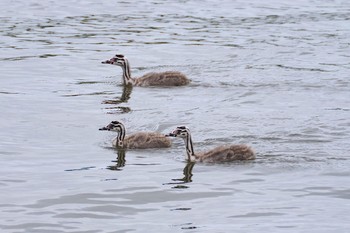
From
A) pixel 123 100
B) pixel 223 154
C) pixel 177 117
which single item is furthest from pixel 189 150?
pixel 123 100

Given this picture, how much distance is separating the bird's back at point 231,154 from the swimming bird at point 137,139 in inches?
50.2

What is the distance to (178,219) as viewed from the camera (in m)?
15.7

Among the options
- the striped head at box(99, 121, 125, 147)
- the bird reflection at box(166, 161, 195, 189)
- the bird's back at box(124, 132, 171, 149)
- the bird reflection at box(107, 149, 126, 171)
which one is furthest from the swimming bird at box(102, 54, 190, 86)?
the bird reflection at box(166, 161, 195, 189)

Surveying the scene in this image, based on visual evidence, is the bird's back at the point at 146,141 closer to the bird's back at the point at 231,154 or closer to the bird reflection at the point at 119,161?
the bird reflection at the point at 119,161

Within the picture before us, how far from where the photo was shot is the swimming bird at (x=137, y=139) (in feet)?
66.8

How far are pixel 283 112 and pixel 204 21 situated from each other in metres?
14.3

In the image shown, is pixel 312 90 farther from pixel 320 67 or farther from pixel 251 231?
pixel 251 231

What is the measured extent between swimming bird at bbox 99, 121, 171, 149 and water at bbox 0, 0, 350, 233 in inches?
9.3

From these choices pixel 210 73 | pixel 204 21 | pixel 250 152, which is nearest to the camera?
pixel 250 152

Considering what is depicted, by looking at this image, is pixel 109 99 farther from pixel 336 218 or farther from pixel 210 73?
pixel 336 218

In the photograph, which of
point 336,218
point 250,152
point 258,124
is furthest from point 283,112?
point 336,218

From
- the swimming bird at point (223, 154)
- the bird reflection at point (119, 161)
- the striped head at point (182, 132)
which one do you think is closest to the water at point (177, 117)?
the bird reflection at point (119, 161)

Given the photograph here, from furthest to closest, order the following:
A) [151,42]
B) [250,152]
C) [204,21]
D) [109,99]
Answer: [204,21]
[151,42]
[109,99]
[250,152]

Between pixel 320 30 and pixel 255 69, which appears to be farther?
pixel 320 30
